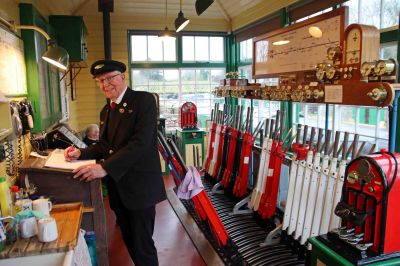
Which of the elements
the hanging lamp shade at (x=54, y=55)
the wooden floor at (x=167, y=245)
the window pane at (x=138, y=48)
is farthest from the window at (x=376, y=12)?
the window pane at (x=138, y=48)

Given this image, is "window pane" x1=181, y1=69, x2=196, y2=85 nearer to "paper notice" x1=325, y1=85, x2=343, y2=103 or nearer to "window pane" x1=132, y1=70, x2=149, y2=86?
"window pane" x1=132, y1=70, x2=149, y2=86

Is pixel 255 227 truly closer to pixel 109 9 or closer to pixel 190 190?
pixel 190 190

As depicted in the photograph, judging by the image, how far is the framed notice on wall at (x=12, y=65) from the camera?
2.38m

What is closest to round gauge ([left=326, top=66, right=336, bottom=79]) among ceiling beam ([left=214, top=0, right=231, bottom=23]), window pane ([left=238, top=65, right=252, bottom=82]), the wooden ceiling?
the wooden ceiling

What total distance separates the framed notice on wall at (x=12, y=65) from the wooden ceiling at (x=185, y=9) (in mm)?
2637

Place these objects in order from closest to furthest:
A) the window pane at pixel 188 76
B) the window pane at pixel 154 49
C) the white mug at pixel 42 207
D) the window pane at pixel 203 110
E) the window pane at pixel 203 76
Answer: the white mug at pixel 42 207, the window pane at pixel 154 49, the window pane at pixel 188 76, the window pane at pixel 203 76, the window pane at pixel 203 110

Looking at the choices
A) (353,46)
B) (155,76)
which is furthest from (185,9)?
(353,46)

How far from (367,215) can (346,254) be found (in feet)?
0.75

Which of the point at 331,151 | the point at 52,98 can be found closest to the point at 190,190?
the point at 331,151

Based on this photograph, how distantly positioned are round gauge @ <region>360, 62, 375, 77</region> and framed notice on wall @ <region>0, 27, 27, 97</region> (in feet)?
8.30

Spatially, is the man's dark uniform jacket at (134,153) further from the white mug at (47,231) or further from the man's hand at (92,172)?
the white mug at (47,231)

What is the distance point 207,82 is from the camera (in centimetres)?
711

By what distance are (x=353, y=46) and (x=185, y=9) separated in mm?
4657

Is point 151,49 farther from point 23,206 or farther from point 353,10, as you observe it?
point 23,206
